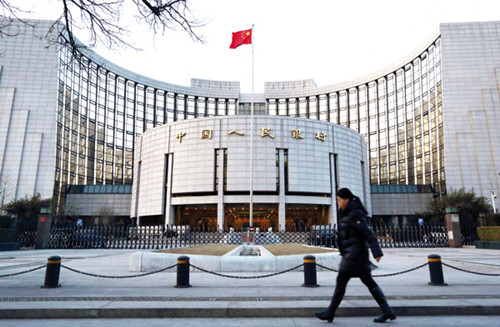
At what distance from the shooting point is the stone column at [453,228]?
2888 cm

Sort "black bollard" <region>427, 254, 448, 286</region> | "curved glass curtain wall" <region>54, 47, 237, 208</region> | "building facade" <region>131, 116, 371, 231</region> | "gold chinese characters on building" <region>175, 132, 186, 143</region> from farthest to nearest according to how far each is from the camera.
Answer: "curved glass curtain wall" <region>54, 47, 237, 208</region> → "gold chinese characters on building" <region>175, 132, 186, 143</region> → "building facade" <region>131, 116, 371, 231</region> → "black bollard" <region>427, 254, 448, 286</region>

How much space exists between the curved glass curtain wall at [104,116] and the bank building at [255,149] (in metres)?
0.39

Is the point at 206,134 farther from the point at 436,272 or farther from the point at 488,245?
the point at 436,272

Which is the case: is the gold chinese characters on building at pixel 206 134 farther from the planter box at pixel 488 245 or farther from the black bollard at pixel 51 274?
the black bollard at pixel 51 274

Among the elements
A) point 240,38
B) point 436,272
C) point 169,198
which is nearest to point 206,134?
point 169,198

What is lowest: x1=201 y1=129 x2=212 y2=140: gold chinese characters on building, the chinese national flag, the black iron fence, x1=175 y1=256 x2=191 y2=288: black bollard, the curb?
the curb

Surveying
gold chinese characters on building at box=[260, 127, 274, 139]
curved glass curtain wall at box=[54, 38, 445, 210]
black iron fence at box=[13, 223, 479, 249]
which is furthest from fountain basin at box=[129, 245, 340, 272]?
curved glass curtain wall at box=[54, 38, 445, 210]

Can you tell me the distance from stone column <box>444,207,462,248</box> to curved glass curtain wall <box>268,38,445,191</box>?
36.4 m

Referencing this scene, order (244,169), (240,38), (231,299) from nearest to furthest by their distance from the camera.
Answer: (231,299)
(240,38)
(244,169)

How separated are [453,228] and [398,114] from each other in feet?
167

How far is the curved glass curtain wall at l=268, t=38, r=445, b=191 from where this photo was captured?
65.2 metres

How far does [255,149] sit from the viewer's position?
56562 mm

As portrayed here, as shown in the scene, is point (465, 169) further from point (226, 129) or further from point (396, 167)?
point (226, 129)

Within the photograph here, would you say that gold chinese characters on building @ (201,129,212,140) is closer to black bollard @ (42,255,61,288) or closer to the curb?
black bollard @ (42,255,61,288)
